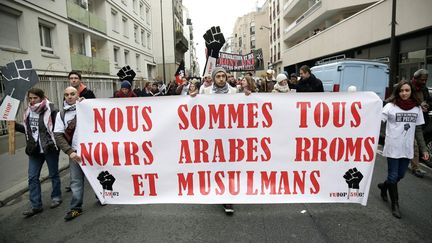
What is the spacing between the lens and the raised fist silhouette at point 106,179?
362cm

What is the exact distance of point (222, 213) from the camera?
404cm

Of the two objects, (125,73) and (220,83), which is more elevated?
(125,73)

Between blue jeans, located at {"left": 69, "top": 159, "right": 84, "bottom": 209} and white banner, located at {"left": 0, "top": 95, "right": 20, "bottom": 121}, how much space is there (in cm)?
117

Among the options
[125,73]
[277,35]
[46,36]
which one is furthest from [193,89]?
[277,35]

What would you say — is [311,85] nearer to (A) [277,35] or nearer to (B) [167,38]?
(A) [277,35]

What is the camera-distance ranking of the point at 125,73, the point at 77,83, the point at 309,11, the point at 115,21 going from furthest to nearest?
the point at 309,11, the point at 115,21, the point at 125,73, the point at 77,83

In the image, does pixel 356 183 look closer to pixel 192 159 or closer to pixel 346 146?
pixel 346 146

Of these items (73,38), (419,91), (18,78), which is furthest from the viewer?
(73,38)

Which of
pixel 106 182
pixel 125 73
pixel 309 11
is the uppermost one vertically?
pixel 309 11

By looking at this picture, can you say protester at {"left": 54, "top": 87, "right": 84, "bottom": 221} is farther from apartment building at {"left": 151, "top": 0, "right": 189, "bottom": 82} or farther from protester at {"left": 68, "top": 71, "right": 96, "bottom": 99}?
apartment building at {"left": 151, "top": 0, "right": 189, "bottom": 82}

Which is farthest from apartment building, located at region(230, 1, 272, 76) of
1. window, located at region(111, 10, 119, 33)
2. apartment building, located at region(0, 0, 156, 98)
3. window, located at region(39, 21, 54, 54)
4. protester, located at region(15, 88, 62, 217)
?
protester, located at region(15, 88, 62, 217)

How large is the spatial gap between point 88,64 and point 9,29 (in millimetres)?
6852

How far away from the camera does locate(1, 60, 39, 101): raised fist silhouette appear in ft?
14.3

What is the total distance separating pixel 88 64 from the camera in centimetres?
1786
